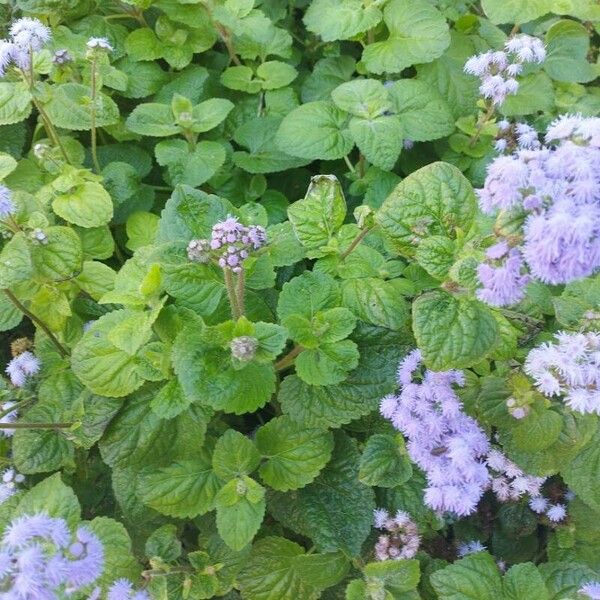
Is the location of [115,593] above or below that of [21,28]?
below

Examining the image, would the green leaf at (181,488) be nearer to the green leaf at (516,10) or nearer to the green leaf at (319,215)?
the green leaf at (319,215)

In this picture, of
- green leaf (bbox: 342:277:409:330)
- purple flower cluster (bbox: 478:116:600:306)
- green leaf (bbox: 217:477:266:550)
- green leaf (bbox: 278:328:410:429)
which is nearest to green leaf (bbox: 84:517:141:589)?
green leaf (bbox: 217:477:266:550)

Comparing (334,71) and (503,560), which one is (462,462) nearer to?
(503,560)

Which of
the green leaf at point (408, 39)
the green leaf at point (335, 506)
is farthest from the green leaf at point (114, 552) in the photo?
the green leaf at point (408, 39)

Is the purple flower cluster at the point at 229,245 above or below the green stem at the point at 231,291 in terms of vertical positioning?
above

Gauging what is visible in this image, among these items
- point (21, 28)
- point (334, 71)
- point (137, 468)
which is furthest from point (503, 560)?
point (21, 28)

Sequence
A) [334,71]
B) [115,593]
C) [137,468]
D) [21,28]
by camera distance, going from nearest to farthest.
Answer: [115,593] → [137,468] → [21,28] → [334,71]

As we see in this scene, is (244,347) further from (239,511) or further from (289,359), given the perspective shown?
(239,511)
